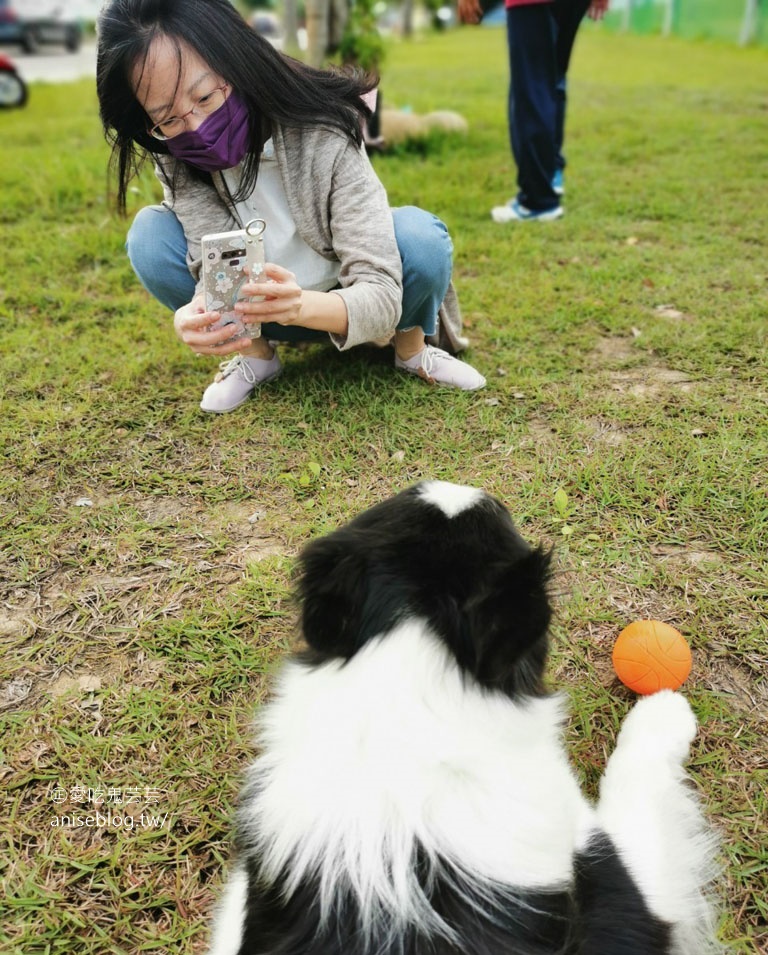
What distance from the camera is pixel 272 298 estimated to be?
8.14 ft

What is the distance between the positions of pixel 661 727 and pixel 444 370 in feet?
5.99

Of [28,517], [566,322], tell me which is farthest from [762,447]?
[28,517]

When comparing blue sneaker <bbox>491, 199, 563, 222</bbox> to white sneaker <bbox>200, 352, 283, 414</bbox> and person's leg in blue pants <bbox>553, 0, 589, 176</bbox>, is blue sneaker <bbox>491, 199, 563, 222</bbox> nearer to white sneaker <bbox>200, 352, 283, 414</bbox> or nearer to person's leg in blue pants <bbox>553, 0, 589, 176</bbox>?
person's leg in blue pants <bbox>553, 0, 589, 176</bbox>

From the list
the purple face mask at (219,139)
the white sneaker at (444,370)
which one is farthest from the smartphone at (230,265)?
the white sneaker at (444,370)

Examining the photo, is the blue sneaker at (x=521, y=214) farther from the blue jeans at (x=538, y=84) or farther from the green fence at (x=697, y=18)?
the green fence at (x=697, y=18)

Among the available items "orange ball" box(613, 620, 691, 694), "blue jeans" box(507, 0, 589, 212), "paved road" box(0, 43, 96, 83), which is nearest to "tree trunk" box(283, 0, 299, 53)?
"paved road" box(0, 43, 96, 83)

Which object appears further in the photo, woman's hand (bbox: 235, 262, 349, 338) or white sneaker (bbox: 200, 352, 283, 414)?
white sneaker (bbox: 200, 352, 283, 414)

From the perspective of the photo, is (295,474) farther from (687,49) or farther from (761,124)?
(687,49)

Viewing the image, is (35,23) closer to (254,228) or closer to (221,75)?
(221,75)

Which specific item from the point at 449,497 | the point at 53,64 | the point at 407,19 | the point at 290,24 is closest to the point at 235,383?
the point at 449,497

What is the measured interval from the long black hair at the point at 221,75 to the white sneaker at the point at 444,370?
3.02ft

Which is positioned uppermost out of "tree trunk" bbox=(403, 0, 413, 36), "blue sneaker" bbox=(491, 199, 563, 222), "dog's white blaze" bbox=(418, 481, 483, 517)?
"dog's white blaze" bbox=(418, 481, 483, 517)

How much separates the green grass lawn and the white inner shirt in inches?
20.1

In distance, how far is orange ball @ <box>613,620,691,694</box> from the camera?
6.35 ft
